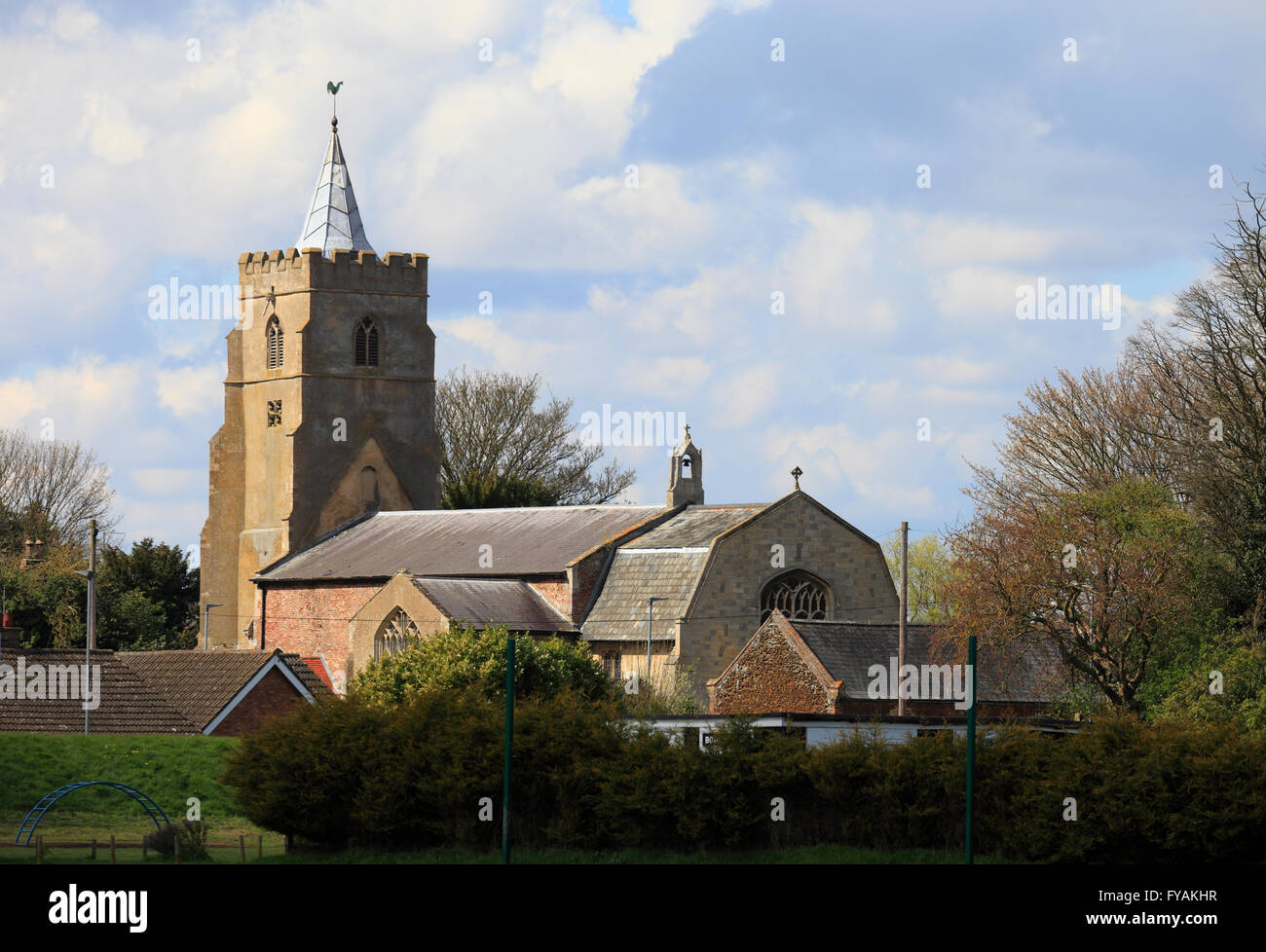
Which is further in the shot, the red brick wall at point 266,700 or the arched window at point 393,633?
the arched window at point 393,633

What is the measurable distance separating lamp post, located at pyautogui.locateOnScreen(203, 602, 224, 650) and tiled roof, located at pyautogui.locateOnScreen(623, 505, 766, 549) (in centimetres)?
2096

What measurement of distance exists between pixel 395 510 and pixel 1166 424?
30418 mm

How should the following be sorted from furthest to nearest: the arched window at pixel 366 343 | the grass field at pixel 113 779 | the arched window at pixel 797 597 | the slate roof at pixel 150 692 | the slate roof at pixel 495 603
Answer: the arched window at pixel 366 343
the arched window at pixel 797 597
the slate roof at pixel 495 603
the slate roof at pixel 150 692
the grass field at pixel 113 779

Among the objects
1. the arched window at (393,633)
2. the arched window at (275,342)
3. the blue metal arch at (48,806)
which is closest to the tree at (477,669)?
the arched window at (393,633)

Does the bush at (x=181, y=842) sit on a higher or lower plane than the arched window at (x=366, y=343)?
lower

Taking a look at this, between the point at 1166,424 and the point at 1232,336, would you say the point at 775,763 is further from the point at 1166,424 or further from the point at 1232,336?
the point at 1166,424

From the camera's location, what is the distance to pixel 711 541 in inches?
2307

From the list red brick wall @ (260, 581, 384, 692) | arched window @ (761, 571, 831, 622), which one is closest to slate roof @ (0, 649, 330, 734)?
red brick wall @ (260, 581, 384, 692)

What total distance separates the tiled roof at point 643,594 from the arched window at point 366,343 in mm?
20922

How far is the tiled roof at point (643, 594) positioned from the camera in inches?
2283

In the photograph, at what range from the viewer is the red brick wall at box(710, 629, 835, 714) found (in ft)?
161

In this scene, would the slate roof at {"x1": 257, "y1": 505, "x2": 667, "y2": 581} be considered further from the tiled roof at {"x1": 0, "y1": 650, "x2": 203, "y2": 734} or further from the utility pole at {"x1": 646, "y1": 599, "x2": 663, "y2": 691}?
the tiled roof at {"x1": 0, "y1": 650, "x2": 203, "y2": 734}

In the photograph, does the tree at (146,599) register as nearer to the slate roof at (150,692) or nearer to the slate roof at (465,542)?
the slate roof at (465,542)

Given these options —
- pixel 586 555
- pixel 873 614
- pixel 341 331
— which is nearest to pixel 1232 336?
pixel 873 614
